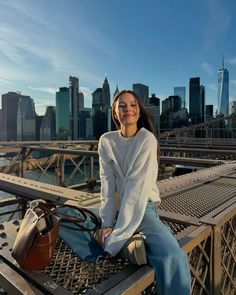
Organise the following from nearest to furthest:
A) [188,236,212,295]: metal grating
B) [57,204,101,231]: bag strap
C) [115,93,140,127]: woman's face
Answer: [57,204,101,231]: bag strap, [188,236,212,295]: metal grating, [115,93,140,127]: woman's face

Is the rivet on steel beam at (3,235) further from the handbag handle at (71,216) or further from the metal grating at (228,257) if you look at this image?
the metal grating at (228,257)

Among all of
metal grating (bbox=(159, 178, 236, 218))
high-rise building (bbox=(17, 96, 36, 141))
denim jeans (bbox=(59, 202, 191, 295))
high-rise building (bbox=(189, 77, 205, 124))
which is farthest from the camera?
high-rise building (bbox=(189, 77, 205, 124))

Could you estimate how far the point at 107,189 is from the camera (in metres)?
2.58

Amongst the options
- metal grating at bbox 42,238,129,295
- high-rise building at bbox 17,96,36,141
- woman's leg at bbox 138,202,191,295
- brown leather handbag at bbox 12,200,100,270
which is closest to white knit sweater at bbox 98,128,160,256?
metal grating at bbox 42,238,129,295

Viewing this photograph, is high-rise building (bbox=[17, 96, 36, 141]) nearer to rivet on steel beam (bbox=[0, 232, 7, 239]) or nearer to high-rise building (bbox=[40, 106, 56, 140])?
high-rise building (bbox=[40, 106, 56, 140])

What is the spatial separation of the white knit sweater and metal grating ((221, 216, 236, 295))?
98 cm

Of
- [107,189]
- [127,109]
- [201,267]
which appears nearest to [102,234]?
[107,189]

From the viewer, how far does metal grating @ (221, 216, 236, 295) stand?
9.97 feet

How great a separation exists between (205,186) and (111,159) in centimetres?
243

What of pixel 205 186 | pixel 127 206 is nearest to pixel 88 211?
pixel 127 206

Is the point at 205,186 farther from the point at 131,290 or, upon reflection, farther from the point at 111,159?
the point at 131,290

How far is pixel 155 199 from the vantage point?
2609 millimetres

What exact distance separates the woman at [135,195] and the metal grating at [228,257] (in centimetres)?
98

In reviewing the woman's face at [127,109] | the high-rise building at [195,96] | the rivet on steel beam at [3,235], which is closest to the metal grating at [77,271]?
the rivet on steel beam at [3,235]
